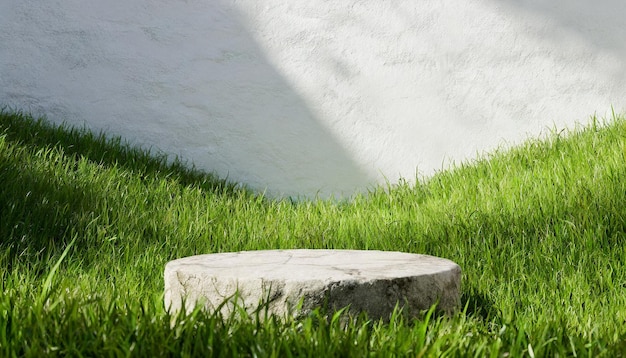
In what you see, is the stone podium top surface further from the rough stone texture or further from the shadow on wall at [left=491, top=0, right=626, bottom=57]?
the shadow on wall at [left=491, top=0, right=626, bottom=57]

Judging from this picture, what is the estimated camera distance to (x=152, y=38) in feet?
15.2

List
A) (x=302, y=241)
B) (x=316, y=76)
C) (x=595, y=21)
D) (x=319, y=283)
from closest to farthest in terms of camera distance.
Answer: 1. (x=319, y=283)
2. (x=302, y=241)
3. (x=595, y=21)
4. (x=316, y=76)

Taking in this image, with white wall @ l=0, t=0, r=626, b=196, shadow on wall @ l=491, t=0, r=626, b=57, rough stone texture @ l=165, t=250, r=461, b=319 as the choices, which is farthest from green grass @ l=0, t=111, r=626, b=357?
shadow on wall @ l=491, t=0, r=626, b=57

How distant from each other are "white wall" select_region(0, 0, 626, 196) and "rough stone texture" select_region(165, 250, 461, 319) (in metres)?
2.12

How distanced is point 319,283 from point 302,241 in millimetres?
1283

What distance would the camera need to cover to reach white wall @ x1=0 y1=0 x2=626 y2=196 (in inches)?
174

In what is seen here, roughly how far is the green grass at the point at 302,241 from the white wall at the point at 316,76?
0.56ft

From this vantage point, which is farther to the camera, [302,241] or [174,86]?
[174,86]

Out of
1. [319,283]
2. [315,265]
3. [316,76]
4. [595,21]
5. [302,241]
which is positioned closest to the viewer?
[319,283]

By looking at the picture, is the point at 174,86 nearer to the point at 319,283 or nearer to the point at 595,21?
the point at 595,21

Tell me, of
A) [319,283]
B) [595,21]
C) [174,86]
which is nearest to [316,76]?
[174,86]

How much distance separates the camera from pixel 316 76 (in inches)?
180

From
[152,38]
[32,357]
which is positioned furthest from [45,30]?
[32,357]

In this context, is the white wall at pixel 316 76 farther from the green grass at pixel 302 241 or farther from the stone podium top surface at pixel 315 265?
the stone podium top surface at pixel 315 265
